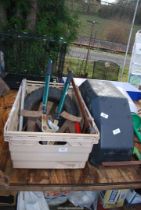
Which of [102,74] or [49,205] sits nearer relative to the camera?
[49,205]

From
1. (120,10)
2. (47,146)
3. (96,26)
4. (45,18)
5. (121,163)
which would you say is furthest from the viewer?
(96,26)

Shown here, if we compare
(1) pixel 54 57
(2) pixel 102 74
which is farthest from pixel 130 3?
(1) pixel 54 57

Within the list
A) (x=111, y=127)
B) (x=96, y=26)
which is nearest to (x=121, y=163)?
(x=111, y=127)

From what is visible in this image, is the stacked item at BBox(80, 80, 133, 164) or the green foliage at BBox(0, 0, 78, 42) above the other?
the green foliage at BBox(0, 0, 78, 42)

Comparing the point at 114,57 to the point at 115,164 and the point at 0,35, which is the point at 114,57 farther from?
the point at 115,164

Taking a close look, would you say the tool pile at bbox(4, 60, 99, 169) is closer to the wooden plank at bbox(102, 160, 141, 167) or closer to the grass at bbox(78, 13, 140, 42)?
the wooden plank at bbox(102, 160, 141, 167)

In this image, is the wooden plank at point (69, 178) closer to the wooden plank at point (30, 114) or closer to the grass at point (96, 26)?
the wooden plank at point (30, 114)


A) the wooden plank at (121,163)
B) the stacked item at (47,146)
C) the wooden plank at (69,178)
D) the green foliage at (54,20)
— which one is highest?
the green foliage at (54,20)

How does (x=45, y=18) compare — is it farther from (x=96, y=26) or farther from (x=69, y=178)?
(x=69, y=178)

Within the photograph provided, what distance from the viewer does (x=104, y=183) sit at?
1.22 m

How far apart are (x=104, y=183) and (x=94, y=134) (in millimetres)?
273

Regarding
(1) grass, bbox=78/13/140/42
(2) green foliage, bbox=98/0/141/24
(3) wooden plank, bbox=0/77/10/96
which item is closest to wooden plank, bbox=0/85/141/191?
(3) wooden plank, bbox=0/77/10/96

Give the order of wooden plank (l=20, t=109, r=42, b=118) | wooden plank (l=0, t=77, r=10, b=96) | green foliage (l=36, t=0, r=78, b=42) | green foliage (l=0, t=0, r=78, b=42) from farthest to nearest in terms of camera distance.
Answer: green foliage (l=36, t=0, r=78, b=42) → green foliage (l=0, t=0, r=78, b=42) → wooden plank (l=0, t=77, r=10, b=96) → wooden plank (l=20, t=109, r=42, b=118)

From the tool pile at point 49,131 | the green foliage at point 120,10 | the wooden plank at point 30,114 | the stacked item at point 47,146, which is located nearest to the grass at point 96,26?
the green foliage at point 120,10
